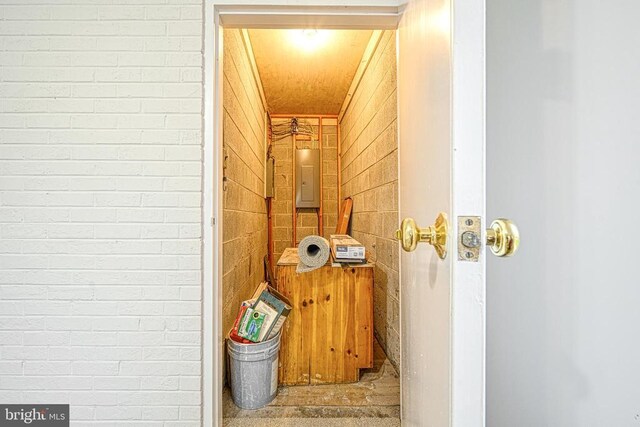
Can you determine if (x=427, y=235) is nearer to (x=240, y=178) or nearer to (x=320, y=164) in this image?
(x=240, y=178)

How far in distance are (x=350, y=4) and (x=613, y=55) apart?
96 cm

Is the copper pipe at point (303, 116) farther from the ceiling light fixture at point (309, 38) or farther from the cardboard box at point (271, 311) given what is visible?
the cardboard box at point (271, 311)

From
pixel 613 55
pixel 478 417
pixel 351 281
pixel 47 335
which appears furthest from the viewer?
pixel 351 281

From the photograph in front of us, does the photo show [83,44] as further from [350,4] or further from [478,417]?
[478,417]

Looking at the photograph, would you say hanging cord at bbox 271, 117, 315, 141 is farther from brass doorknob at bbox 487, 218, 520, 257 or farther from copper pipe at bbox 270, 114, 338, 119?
brass doorknob at bbox 487, 218, 520, 257

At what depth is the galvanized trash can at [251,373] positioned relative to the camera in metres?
1.49

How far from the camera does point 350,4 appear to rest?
1.25 m

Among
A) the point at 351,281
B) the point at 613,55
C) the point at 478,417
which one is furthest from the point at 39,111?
the point at 613,55

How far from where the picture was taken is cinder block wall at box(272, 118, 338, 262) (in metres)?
4.16

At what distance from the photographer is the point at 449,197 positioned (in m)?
0.61

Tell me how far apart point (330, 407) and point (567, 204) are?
1.42 meters

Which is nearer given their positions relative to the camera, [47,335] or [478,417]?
[478,417]

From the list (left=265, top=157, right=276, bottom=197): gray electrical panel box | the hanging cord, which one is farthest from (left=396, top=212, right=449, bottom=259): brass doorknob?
the hanging cord

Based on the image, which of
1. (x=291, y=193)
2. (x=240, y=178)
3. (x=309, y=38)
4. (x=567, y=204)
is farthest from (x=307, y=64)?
(x=567, y=204)
